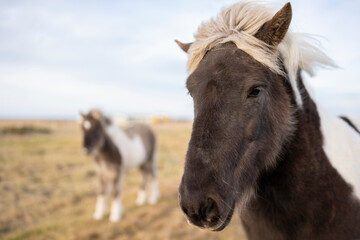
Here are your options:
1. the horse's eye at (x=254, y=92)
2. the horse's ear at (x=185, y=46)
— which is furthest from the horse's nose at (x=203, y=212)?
the horse's ear at (x=185, y=46)

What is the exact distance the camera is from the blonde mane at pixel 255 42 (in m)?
1.87

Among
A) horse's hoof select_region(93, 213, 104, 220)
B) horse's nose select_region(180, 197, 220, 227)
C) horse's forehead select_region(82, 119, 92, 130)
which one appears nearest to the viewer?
horse's nose select_region(180, 197, 220, 227)

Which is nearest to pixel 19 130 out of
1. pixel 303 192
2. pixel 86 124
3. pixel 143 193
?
pixel 86 124

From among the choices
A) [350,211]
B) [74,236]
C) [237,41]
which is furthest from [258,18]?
[74,236]

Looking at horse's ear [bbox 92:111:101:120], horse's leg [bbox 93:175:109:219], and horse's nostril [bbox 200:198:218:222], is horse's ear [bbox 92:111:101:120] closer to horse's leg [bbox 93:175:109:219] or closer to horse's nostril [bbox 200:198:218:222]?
horse's leg [bbox 93:175:109:219]

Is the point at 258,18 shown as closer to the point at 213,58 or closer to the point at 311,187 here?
the point at 213,58

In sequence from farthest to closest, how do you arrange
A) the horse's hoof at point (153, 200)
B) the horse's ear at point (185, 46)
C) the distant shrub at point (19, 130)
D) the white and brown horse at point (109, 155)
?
the distant shrub at point (19, 130)
the horse's hoof at point (153, 200)
the white and brown horse at point (109, 155)
the horse's ear at point (185, 46)

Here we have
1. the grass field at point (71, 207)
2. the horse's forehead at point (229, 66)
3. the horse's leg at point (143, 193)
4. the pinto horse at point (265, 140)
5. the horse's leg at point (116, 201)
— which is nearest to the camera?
the pinto horse at point (265, 140)

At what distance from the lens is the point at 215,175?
1556mm

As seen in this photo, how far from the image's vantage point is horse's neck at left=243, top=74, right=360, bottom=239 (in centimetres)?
188

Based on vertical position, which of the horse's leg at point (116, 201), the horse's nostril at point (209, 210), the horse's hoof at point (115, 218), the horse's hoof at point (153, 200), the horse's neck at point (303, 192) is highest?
the horse's nostril at point (209, 210)

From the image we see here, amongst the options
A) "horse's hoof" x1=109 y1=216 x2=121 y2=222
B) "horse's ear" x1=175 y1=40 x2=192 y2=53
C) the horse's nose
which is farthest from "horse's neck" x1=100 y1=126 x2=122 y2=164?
the horse's nose

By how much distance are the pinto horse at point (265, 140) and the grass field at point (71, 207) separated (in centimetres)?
70

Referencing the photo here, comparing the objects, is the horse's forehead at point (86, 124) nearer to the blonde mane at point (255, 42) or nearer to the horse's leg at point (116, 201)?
the horse's leg at point (116, 201)
